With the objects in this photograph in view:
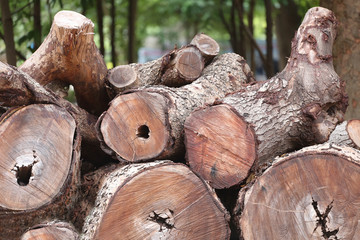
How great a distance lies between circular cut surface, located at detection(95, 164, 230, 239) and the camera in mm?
2355

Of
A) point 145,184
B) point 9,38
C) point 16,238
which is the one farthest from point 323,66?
point 9,38

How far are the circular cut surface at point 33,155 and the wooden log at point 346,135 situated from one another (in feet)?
4.65

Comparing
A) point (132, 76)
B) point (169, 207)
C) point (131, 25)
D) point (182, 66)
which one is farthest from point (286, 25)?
point (169, 207)

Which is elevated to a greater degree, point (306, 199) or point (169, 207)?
point (306, 199)

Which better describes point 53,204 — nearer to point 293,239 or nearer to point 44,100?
point 44,100

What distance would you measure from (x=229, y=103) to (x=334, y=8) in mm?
2132

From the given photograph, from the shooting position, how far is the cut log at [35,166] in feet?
7.73

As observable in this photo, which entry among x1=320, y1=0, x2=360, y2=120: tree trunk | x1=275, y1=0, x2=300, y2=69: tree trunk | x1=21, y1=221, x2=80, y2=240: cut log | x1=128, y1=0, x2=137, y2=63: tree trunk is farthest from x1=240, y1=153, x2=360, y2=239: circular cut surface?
x1=275, y1=0, x2=300, y2=69: tree trunk

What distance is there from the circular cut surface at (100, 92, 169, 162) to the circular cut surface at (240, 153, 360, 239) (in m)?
0.59

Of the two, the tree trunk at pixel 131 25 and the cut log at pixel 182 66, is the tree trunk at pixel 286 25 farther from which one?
the cut log at pixel 182 66

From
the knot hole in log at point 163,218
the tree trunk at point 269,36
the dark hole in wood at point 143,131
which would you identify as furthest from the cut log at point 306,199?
the tree trunk at point 269,36

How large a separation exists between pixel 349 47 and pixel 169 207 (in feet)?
8.62

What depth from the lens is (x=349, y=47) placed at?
4328 millimetres

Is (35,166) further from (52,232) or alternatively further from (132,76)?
(132,76)
